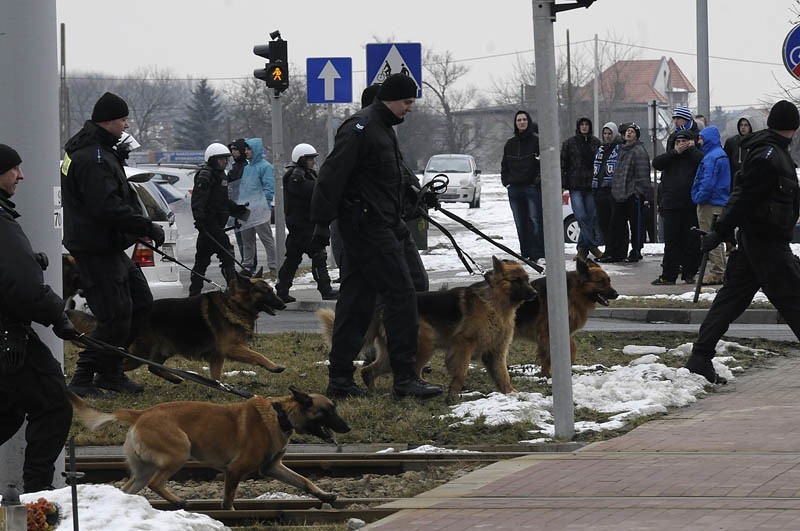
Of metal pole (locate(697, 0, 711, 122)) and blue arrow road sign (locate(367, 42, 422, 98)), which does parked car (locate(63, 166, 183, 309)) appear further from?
metal pole (locate(697, 0, 711, 122))

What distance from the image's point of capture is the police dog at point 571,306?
1077 cm

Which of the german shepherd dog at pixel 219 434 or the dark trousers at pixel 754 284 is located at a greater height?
the dark trousers at pixel 754 284

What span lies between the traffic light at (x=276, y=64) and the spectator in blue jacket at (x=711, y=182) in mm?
6275

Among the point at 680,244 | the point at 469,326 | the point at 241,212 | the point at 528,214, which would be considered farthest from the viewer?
the point at 528,214

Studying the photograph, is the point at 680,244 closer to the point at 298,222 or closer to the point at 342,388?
the point at 298,222

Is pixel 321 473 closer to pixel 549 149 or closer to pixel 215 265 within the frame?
pixel 549 149

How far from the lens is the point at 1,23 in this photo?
660 cm

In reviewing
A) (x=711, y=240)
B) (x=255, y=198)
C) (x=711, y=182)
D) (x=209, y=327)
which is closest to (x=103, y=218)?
(x=209, y=327)

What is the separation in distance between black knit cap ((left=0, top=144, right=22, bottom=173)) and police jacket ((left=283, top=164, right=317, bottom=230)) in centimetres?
1048

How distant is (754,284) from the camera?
10.1 meters

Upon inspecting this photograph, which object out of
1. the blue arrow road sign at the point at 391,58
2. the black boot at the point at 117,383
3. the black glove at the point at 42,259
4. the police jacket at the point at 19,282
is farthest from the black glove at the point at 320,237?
the blue arrow road sign at the point at 391,58

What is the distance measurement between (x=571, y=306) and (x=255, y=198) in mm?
10439

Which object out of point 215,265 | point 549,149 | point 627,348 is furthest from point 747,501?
point 215,265

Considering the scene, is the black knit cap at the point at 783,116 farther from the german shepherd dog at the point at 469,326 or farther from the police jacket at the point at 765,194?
the german shepherd dog at the point at 469,326
